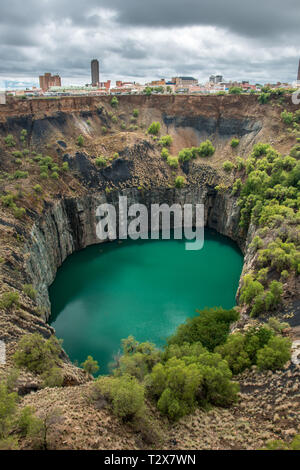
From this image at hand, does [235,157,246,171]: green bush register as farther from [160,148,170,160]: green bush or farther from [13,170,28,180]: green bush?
[13,170,28,180]: green bush

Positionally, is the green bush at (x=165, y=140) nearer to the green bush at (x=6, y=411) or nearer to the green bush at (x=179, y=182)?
the green bush at (x=179, y=182)

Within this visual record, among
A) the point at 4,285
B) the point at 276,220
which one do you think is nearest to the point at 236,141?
the point at 276,220

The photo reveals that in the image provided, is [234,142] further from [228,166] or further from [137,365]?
[137,365]

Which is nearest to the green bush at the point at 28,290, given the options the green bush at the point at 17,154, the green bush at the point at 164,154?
the green bush at the point at 17,154

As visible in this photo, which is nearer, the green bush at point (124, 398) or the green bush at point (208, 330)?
the green bush at point (124, 398)

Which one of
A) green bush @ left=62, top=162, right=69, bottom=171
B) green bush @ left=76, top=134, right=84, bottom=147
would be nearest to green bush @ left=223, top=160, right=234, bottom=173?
green bush @ left=76, top=134, right=84, bottom=147

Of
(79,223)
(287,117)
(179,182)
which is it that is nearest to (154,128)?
(179,182)

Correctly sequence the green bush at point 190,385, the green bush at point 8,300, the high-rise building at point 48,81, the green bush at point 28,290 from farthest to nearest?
1. the high-rise building at point 48,81
2. the green bush at point 28,290
3. the green bush at point 8,300
4. the green bush at point 190,385
